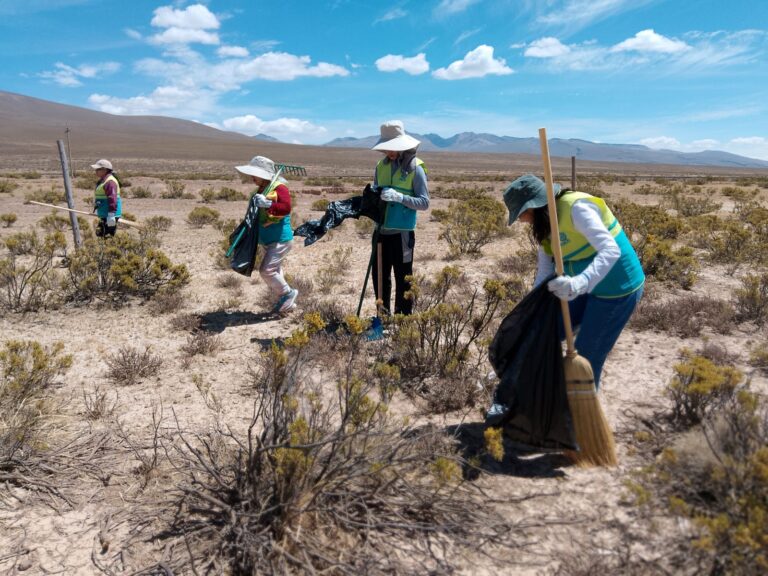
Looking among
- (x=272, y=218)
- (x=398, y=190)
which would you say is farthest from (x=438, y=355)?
(x=272, y=218)

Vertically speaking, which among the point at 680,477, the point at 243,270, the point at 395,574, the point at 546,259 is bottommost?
the point at 395,574

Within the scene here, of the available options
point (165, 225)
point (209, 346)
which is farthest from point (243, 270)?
point (165, 225)

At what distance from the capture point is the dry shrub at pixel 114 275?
575 centimetres

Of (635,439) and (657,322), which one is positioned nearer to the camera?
(635,439)

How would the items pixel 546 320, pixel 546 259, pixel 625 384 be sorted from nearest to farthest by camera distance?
pixel 546 320 < pixel 546 259 < pixel 625 384

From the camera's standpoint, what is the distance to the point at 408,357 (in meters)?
3.93

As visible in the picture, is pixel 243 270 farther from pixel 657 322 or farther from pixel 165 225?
pixel 165 225

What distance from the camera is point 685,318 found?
4.79 meters

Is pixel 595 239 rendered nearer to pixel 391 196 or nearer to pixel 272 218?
pixel 391 196

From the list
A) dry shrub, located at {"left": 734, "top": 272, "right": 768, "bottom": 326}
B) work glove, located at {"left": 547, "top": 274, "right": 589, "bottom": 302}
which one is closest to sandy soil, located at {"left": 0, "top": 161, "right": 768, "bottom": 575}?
dry shrub, located at {"left": 734, "top": 272, "right": 768, "bottom": 326}

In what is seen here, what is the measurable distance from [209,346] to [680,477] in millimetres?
3561

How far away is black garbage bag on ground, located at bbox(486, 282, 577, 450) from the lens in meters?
2.70

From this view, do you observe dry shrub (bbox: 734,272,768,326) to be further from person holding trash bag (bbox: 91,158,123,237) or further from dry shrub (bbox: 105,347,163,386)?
person holding trash bag (bbox: 91,158,123,237)

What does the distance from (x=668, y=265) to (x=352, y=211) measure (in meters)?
4.33
